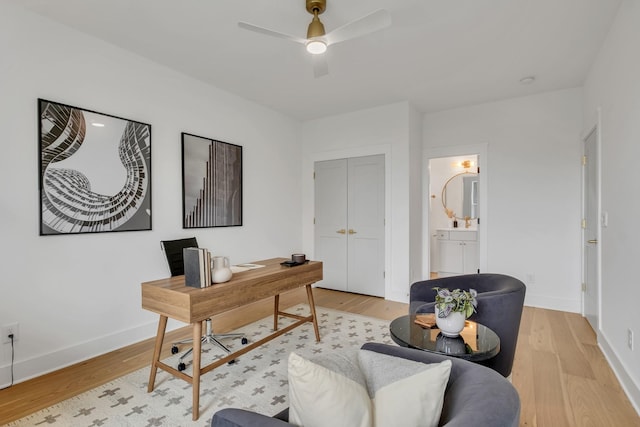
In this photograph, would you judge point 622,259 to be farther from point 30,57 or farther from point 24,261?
point 30,57

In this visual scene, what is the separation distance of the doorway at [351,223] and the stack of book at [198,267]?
9.50 ft

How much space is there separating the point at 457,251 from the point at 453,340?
4.37 meters

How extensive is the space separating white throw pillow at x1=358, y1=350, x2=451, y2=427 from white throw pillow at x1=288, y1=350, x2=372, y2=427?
0.15 ft

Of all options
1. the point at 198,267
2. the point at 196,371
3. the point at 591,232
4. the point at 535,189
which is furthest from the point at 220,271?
the point at 535,189

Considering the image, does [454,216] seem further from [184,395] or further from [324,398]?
[324,398]

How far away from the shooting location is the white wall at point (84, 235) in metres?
2.23

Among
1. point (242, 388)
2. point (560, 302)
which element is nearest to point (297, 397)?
point (242, 388)

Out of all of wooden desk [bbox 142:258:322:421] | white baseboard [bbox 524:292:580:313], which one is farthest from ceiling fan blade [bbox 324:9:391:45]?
white baseboard [bbox 524:292:580:313]

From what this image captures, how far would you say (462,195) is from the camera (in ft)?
19.9

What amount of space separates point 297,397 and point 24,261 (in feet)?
8.24

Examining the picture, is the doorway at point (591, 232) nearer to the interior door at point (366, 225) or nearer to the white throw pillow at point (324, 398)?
the interior door at point (366, 225)

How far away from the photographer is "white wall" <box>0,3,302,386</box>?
2232 millimetres

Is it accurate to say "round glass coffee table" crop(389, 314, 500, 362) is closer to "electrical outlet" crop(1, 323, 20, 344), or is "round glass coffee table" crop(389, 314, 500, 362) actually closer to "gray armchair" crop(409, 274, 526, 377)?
"gray armchair" crop(409, 274, 526, 377)

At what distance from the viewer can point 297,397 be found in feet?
2.98
